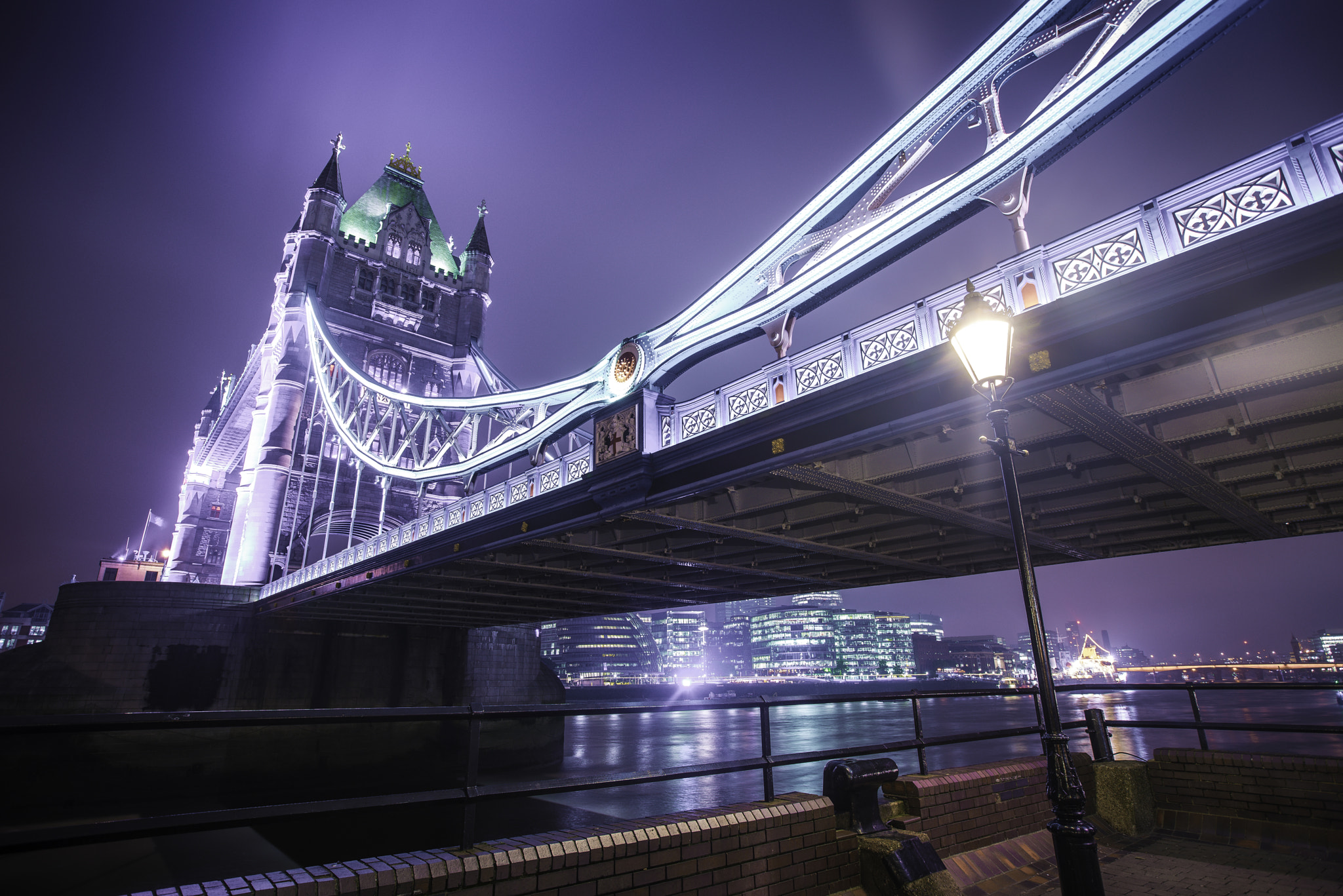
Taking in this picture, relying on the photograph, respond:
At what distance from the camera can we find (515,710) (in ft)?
12.2

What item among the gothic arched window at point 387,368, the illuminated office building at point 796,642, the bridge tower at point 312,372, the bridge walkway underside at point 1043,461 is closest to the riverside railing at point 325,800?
the bridge walkway underside at point 1043,461

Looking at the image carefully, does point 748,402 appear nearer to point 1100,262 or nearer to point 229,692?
point 1100,262

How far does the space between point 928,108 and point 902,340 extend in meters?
3.89

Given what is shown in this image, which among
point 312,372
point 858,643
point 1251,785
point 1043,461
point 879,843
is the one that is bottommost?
point 879,843

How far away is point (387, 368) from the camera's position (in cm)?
5350

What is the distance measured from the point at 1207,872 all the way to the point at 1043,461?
5618 millimetres

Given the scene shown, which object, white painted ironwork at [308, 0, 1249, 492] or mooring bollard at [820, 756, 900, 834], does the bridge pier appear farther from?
mooring bollard at [820, 756, 900, 834]

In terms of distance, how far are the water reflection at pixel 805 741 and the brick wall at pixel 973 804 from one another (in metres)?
1.85

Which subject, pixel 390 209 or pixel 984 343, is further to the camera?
pixel 390 209

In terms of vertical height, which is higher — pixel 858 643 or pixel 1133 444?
pixel 858 643

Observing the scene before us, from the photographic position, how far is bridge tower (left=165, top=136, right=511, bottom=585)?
1610 inches

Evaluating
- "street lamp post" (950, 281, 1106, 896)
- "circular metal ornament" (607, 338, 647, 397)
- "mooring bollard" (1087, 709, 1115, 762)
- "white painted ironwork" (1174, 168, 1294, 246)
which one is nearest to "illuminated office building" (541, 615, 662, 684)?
"circular metal ornament" (607, 338, 647, 397)

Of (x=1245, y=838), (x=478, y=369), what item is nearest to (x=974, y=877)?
(x=1245, y=838)

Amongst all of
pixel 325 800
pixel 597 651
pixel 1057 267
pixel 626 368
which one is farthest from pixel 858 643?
pixel 325 800
